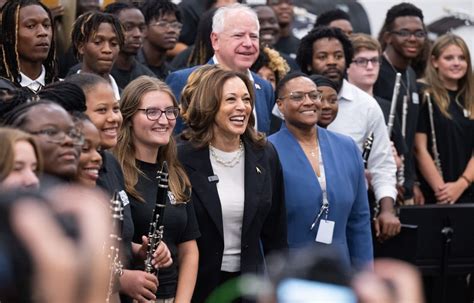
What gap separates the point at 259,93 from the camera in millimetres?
8148

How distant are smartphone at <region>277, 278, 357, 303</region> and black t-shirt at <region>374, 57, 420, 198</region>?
7.75m

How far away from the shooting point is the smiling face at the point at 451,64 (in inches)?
404

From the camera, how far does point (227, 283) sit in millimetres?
6508

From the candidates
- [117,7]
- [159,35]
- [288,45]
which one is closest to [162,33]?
[159,35]

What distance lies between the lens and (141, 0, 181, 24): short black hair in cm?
960

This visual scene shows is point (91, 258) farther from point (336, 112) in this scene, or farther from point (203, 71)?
point (336, 112)

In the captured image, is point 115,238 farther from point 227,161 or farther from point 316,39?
point 316,39

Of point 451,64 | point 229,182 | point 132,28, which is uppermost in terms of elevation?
point 132,28

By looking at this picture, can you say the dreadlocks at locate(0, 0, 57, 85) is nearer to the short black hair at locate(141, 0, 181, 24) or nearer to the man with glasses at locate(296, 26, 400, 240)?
the short black hair at locate(141, 0, 181, 24)

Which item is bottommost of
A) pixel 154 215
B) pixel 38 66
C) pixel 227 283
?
pixel 227 283

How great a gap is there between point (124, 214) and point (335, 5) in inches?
252

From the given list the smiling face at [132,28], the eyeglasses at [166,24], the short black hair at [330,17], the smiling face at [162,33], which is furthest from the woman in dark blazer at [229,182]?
the short black hair at [330,17]

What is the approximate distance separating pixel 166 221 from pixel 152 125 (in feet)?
1.80

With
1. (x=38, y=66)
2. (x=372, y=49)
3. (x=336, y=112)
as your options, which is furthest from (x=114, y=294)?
(x=372, y=49)
